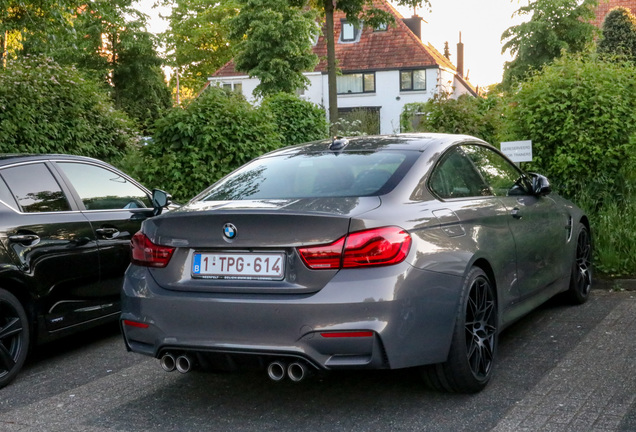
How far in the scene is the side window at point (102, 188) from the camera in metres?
6.65

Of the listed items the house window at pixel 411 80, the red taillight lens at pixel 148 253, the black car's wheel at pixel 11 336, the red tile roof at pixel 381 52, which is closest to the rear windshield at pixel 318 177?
the red taillight lens at pixel 148 253

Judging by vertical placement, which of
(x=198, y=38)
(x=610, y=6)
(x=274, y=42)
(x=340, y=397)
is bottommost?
(x=340, y=397)

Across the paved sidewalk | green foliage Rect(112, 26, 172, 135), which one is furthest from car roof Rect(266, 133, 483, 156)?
green foliage Rect(112, 26, 172, 135)

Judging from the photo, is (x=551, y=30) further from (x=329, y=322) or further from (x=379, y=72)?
(x=329, y=322)

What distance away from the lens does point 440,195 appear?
197 inches

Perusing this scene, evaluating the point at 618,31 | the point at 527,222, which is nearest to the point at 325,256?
the point at 527,222

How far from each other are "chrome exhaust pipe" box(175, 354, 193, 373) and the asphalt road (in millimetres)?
324

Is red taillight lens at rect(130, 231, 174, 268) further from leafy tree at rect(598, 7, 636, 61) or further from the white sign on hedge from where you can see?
leafy tree at rect(598, 7, 636, 61)

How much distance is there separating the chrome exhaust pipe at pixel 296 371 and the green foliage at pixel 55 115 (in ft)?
27.8

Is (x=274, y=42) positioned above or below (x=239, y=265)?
above

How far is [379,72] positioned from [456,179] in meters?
52.8

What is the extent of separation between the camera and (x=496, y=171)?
6.12 metres

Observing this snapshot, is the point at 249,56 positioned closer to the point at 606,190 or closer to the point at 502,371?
the point at 606,190

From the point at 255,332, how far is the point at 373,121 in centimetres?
3300
